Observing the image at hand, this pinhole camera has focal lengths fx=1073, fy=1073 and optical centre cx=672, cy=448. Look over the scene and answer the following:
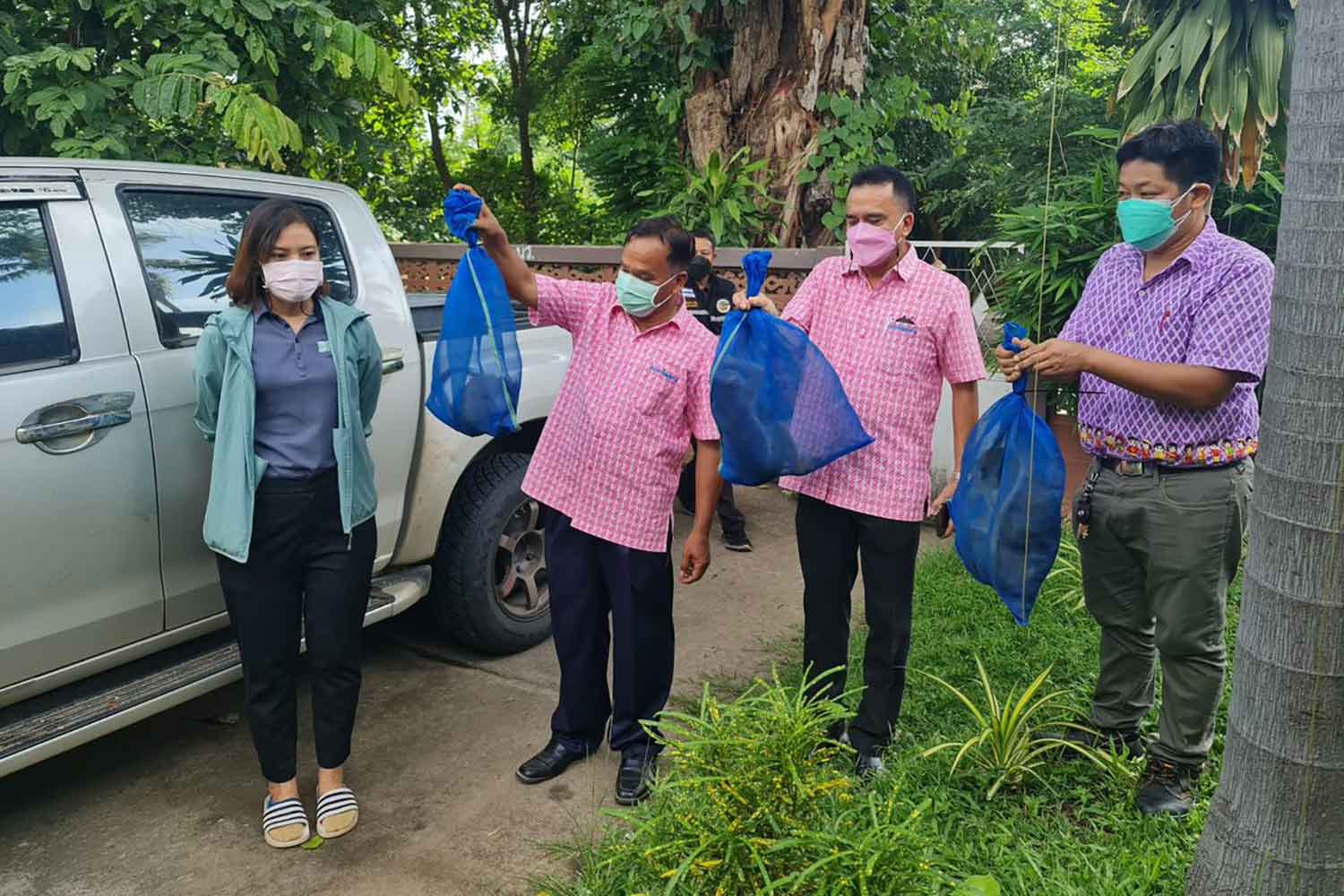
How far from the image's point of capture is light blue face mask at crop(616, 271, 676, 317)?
319cm

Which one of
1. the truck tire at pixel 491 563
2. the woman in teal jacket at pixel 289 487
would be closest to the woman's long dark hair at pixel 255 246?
the woman in teal jacket at pixel 289 487

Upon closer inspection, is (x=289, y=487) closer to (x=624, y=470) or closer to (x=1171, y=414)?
(x=624, y=470)

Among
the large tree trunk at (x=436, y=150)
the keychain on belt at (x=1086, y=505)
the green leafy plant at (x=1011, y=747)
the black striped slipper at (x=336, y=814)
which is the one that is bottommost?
the black striped slipper at (x=336, y=814)

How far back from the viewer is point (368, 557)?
10.7 ft

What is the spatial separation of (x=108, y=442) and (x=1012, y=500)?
252 cm

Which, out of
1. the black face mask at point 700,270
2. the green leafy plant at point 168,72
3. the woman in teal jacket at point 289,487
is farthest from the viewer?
the black face mask at point 700,270

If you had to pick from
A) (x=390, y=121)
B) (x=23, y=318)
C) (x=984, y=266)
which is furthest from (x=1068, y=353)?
(x=390, y=121)

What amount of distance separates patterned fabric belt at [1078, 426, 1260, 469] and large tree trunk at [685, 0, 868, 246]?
5381 mm

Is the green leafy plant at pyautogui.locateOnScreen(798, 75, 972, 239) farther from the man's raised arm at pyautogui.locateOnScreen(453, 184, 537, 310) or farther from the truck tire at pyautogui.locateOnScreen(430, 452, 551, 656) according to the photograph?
the man's raised arm at pyautogui.locateOnScreen(453, 184, 537, 310)

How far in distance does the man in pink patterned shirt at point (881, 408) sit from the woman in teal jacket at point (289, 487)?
1223 mm

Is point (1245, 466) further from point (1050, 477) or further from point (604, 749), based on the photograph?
point (604, 749)

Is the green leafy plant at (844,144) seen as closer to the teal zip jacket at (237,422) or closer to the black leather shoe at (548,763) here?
the black leather shoe at (548,763)

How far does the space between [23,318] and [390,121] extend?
12114mm

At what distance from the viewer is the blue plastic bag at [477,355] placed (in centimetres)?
322
